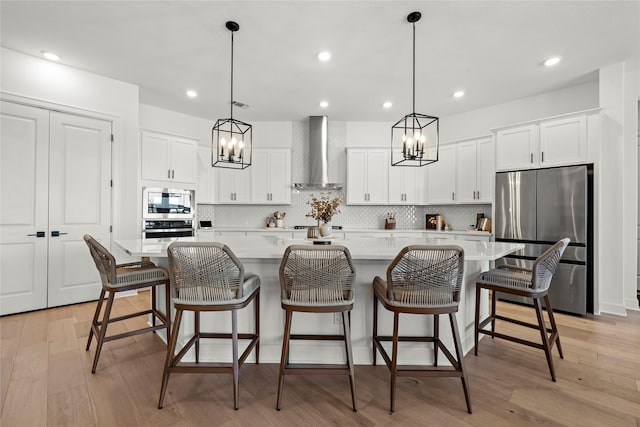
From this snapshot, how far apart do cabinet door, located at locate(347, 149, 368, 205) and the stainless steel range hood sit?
0.36 m

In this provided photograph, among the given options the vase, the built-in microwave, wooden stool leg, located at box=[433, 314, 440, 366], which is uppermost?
the built-in microwave

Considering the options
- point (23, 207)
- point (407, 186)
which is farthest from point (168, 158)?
point (407, 186)

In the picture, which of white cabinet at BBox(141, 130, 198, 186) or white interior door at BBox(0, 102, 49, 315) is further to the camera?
white cabinet at BBox(141, 130, 198, 186)

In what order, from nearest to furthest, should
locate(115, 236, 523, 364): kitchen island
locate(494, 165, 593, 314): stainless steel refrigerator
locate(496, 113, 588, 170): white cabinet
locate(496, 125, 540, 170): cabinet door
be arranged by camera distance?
locate(115, 236, 523, 364): kitchen island
locate(494, 165, 593, 314): stainless steel refrigerator
locate(496, 113, 588, 170): white cabinet
locate(496, 125, 540, 170): cabinet door

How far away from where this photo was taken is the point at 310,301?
5.75ft

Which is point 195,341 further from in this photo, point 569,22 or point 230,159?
point 569,22

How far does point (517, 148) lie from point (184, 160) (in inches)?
199

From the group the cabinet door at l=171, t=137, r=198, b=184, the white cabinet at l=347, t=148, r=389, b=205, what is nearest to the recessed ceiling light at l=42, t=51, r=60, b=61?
the cabinet door at l=171, t=137, r=198, b=184

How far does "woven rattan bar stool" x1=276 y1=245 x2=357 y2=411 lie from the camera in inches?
66.6

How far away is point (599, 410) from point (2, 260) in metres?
5.35

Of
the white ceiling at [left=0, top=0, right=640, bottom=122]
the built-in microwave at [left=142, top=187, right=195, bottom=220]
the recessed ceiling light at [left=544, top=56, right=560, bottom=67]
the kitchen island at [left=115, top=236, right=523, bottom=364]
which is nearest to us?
the kitchen island at [left=115, top=236, right=523, bottom=364]

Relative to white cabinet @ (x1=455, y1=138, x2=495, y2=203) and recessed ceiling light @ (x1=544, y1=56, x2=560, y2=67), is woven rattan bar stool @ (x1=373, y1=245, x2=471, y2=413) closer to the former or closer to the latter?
recessed ceiling light @ (x1=544, y1=56, x2=560, y2=67)

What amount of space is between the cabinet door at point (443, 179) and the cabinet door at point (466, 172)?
0.28 feet

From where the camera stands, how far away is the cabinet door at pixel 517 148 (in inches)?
151
